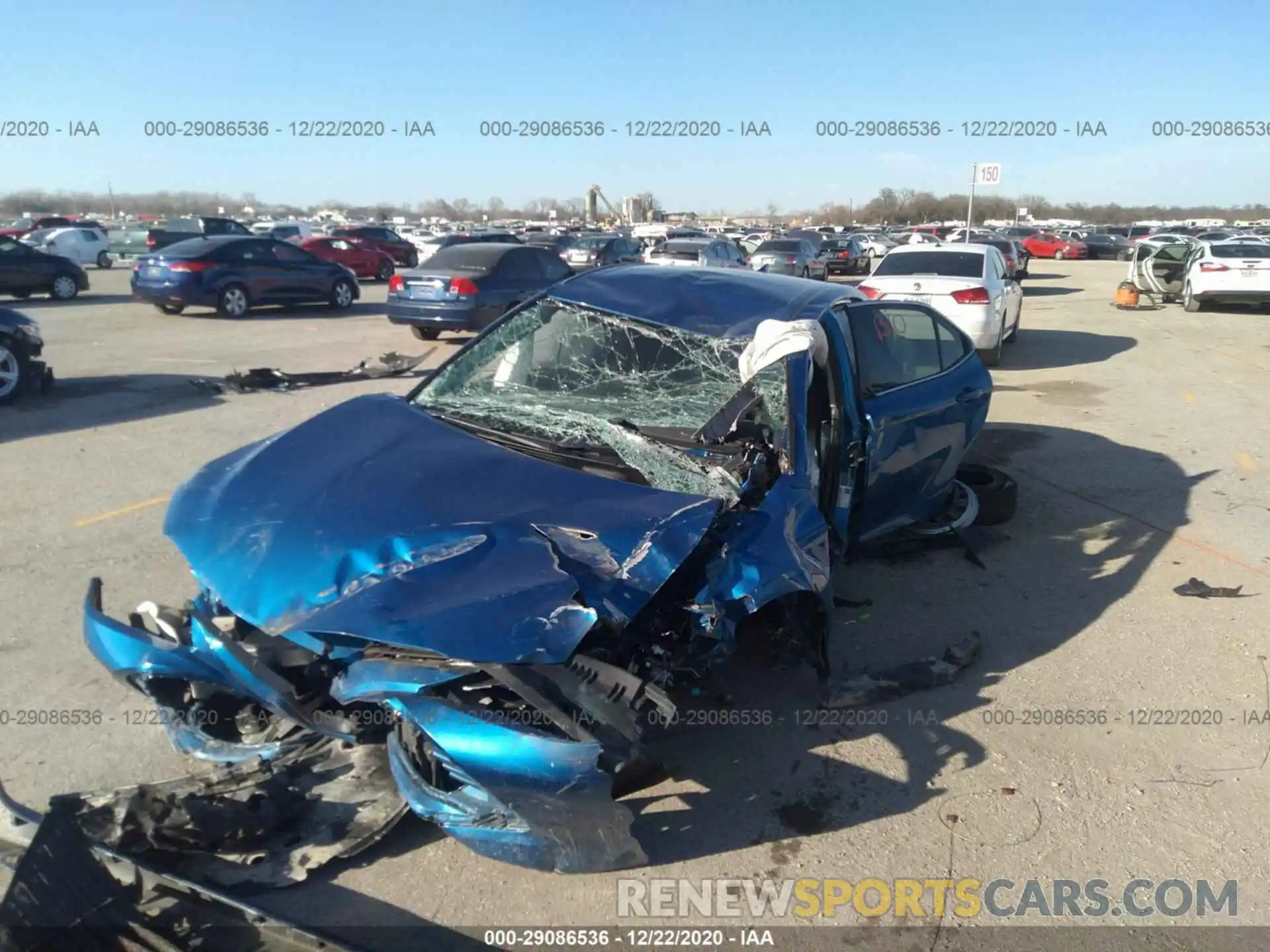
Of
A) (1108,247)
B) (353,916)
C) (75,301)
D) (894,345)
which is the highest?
(1108,247)

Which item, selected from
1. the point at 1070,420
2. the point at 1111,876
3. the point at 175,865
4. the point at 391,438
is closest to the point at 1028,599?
the point at 1111,876

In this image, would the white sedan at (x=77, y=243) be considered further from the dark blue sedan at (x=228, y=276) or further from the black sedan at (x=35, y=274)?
the dark blue sedan at (x=228, y=276)

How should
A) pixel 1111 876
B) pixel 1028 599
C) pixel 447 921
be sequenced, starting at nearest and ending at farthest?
pixel 447 921
pixel 1111 876
pixel 1028 599

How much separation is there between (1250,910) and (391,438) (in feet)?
11.1

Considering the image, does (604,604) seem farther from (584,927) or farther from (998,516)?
(998,516)

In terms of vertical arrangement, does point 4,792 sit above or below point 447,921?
above

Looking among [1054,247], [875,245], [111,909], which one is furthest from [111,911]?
[1054,247]

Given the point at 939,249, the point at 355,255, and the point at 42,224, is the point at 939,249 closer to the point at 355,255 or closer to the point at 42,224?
the point at 355,255

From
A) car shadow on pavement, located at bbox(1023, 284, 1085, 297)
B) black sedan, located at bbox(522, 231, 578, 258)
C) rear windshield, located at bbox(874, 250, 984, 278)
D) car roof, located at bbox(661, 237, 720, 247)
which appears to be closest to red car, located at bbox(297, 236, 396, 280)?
black sedan, located at bbox(522, 231, 578, 258)

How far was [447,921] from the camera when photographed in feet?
9.02

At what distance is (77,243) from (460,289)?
22.8 metres

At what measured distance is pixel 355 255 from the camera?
26969mm

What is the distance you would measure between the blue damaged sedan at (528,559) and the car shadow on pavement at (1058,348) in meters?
9.64

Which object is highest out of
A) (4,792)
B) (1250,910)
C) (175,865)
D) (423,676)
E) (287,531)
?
(287,531)
